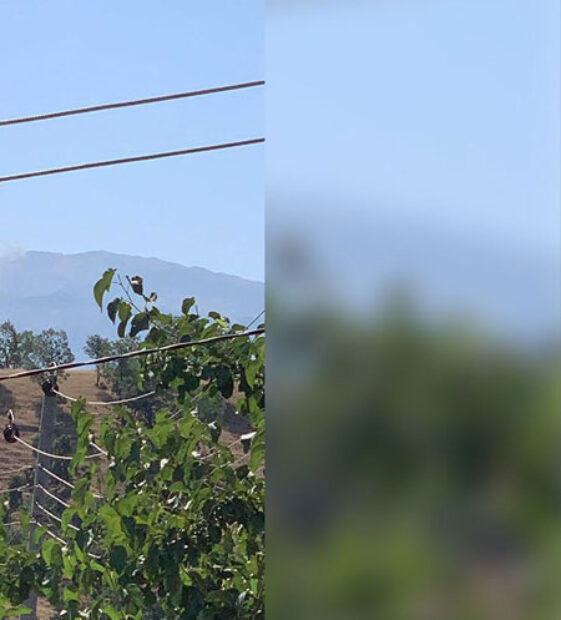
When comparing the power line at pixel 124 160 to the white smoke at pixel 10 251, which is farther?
the white smoke at pixel 10 251

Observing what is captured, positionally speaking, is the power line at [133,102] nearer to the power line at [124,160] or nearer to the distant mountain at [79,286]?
the power line at [124,160]

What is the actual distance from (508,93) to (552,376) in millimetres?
66

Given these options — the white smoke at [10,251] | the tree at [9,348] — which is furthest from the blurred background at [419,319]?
the white smoke at [10,251]

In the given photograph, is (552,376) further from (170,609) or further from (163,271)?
(163,271)

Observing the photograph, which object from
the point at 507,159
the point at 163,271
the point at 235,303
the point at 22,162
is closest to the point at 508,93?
the point at 507,159

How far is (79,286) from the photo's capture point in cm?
3644

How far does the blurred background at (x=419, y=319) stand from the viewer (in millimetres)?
226

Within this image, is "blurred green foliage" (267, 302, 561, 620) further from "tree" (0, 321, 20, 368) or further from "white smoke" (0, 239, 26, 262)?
"white smoke" (0, 239, 26, 262)

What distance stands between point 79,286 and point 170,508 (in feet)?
117

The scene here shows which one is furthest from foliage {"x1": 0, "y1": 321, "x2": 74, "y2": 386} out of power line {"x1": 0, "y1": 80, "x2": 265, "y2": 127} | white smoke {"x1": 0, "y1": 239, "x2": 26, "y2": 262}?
white smoke {"x1": 0, "y1": 239, "x2": 26, "y2": 262}

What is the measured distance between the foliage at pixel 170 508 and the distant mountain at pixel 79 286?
84.1ft

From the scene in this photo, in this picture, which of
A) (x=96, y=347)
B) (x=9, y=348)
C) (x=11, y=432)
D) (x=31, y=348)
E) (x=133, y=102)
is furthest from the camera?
(x=31, y=348)

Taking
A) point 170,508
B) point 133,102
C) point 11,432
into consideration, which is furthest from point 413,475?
point 11,432

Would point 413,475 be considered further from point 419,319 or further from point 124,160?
point 124,160
